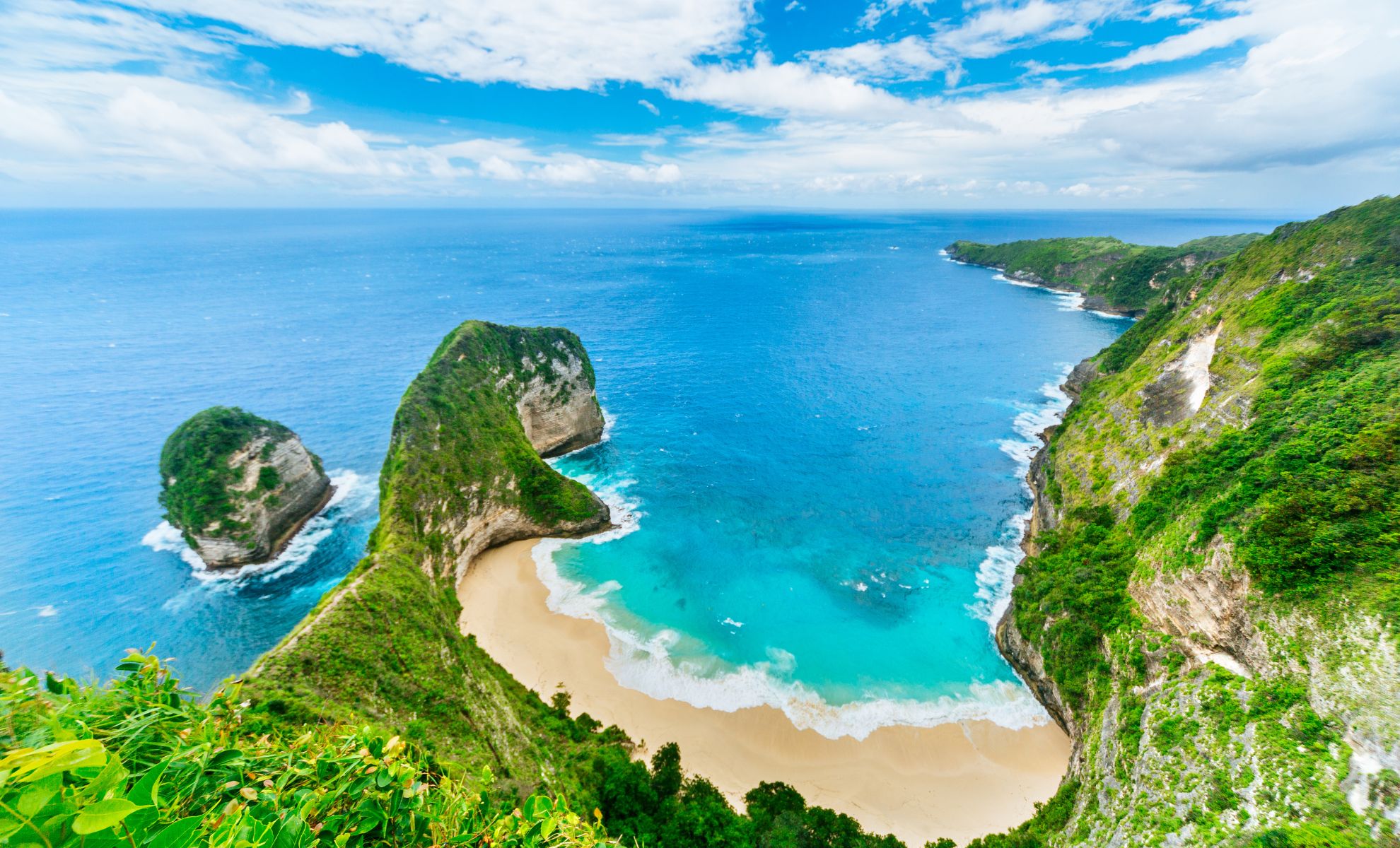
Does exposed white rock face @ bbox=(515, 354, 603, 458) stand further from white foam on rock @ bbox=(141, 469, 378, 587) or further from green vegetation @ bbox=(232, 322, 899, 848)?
white foam on rock @ bbox=(141, 469, 378, 587)

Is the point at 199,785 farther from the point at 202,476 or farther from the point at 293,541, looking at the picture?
the point at 293,541

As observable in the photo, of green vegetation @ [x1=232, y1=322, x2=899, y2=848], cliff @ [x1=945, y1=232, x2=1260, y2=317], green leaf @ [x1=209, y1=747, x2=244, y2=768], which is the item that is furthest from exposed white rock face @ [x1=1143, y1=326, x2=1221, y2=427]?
cliff @ [x1=945, y1=232, x2=1260, y2=317]

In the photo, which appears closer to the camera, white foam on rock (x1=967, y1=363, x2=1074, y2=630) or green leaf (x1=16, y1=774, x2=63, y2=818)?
green leaf (x1=16, y1=774, x2=63, y2=818)

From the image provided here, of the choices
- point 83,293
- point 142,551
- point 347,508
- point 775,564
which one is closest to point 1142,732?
point 775,564

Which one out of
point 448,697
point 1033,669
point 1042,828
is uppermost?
point 448,697

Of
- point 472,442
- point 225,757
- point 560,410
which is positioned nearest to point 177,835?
point 225,757

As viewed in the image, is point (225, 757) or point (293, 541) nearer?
point (225, 757)

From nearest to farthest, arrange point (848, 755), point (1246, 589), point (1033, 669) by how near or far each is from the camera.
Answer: point (1246, 589)
point (848, 755)
point (1033, 669)
